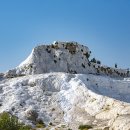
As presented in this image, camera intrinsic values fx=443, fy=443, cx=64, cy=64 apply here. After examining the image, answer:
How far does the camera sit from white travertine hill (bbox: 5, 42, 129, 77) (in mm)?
91875

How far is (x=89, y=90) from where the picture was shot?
7525 cm

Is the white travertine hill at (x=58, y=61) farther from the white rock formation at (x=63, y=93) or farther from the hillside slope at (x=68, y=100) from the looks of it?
the hillside slope at (x=68, y=100)

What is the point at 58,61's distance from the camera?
9506 cm

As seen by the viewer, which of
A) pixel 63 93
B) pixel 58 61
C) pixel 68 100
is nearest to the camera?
pixel 68 100

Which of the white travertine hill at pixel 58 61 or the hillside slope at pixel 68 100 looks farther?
the white travertine hill at pixel 58 61

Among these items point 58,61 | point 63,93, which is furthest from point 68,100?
point 58,61

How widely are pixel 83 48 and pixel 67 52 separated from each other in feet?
21.6

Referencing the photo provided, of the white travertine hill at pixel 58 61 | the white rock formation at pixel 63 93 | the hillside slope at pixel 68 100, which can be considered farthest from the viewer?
the white travertine hill at pixel 58 61

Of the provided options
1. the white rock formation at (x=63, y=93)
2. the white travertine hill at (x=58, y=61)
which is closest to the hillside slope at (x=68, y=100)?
the white rock formation at (x=63, y=93)

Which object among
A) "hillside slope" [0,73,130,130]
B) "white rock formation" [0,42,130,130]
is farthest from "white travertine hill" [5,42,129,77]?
"hillside slope" [0,73,130,130]

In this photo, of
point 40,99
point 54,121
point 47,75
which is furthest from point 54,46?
point 54,121

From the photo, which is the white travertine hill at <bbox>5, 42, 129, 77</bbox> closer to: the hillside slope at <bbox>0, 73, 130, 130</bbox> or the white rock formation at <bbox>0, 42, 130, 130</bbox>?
the white rock formation at <bbox>0, 42, 130, 130</bbox>

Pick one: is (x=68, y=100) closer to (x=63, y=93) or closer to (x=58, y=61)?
(x=63, y=93)

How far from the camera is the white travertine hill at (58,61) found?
9188cm
